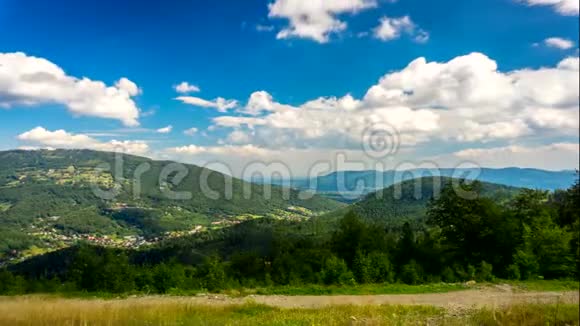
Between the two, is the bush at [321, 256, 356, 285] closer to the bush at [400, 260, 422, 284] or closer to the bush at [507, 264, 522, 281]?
the bush at [400, 260, 422, 284]

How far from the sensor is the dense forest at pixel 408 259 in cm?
2091

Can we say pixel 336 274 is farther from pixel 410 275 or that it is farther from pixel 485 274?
pixel 485 274

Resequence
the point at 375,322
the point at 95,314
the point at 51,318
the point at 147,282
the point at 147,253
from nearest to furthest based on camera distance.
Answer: the point at 375,322 < the point at 51,318 < the point at 95,314 < the point at 147,282 < the point at 147,253

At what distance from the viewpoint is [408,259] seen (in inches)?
973

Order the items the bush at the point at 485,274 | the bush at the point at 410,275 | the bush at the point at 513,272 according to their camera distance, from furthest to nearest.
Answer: the bush at the point at 513,272, the bush at the point at 410,275, the bush at the point at 485,274

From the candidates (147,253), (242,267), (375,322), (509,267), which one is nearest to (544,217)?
(509,267)

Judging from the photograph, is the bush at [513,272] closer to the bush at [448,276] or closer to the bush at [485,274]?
the bush at [485,274]

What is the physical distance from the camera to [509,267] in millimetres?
21125

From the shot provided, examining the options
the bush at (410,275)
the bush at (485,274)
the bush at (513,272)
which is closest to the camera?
the bush at (485,274)

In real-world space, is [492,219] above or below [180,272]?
above

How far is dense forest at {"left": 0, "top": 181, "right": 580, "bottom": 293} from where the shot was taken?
68.6 feet

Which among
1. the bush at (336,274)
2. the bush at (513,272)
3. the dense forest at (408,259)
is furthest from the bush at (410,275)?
the bush at (513,272)

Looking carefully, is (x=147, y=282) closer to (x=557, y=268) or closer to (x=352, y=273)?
(x=352, y=273)

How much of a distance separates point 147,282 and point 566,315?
1839 centimetres
